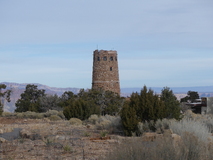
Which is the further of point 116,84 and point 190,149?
point 116,84

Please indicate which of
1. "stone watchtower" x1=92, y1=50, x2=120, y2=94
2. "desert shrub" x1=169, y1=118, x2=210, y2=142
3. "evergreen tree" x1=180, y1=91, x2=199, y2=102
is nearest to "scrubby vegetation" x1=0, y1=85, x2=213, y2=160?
"desert shrub" x1=169, y1=118, x2=210, y2=142

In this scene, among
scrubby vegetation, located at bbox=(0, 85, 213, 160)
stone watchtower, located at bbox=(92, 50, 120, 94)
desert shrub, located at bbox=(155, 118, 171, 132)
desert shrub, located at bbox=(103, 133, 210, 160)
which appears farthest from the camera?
stone watchtower, located at bbox=(92, 50, 120, 94)

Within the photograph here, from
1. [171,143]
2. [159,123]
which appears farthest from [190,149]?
[159,123]

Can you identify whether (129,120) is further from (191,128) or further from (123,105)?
(191,128)

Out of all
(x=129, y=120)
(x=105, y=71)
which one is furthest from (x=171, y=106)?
(x=105, y=71)

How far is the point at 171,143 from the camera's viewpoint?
679 centimetres

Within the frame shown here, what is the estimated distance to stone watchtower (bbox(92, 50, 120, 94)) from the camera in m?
49.6

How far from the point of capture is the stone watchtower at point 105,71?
49.6 meters

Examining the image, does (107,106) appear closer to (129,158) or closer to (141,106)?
(141,106)

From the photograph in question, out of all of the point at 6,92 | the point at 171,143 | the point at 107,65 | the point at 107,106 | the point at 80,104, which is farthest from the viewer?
the point at 107,65

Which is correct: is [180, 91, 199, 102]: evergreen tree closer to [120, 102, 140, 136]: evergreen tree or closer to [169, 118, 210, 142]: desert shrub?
[120, 102, 140, 136]: evergreen tree

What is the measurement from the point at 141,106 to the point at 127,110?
750 mm

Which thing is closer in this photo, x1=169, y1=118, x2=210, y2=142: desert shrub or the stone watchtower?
x1=169, y1=118, x2=210, y2=142: desert shrub

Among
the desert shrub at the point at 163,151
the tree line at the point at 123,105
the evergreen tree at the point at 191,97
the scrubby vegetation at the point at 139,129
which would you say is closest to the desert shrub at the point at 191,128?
the scrubby vegetation at the point at 139,129
